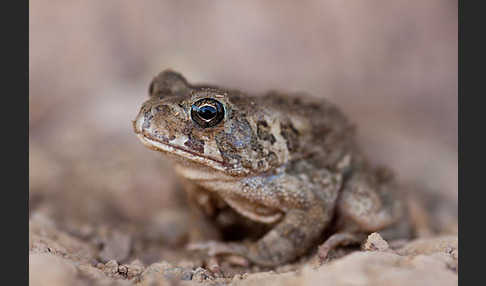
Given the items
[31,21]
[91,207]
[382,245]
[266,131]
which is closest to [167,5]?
[31,21]

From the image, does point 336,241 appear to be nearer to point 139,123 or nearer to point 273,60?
point 139,123

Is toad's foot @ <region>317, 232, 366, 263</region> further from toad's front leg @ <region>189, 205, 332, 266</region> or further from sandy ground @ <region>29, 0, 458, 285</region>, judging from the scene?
sandy ground @ <region>29, 0, 458, 285</region>

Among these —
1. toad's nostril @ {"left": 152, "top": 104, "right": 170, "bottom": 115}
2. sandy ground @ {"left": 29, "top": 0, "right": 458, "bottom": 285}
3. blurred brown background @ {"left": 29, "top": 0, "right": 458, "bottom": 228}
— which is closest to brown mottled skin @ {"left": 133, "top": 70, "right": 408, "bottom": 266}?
toad's nostril @ {"left": 152, "top": 104, "right": 170, "bottom": 115}

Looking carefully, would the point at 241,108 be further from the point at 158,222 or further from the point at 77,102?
the point at 77,102

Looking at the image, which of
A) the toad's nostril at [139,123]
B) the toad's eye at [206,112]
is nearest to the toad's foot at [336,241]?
the toad's eye at [206,112]

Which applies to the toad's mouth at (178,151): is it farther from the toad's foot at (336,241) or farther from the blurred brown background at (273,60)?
the blurred brown background at (273,60)

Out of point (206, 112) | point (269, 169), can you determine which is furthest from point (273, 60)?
point (206, 112)
